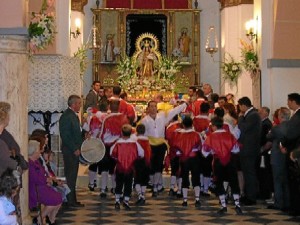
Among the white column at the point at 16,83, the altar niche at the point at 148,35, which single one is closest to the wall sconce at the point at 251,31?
the altar niche at the point at 148,35

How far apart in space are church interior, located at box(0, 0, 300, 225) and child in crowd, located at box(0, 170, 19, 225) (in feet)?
10.3

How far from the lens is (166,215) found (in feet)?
39.9

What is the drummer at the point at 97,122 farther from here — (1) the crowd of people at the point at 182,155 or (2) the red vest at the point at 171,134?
(2) the red vest at the point at 171,134

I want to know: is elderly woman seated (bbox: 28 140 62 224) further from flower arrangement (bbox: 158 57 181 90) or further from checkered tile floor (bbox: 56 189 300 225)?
flower arrangement (bbox: 158 57 181 90)

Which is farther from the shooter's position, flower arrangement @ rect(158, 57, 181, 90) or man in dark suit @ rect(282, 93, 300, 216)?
flower arrangement @ rect(158, 57, 181, 90)

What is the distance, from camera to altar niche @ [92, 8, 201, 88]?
1056 inches

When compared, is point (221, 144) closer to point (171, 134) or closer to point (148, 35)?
point (171, 134)

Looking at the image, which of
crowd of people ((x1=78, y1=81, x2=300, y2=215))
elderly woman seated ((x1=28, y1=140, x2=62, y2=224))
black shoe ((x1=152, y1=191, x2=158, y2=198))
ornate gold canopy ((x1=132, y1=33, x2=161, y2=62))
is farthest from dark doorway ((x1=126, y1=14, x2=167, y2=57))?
elderly woman seated ((x1=28, y1=140, x2=62, y2=224))

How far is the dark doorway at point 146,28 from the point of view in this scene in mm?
27469

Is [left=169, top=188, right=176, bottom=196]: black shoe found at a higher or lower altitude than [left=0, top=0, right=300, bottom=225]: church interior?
lower

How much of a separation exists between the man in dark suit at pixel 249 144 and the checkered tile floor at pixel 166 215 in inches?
12.6

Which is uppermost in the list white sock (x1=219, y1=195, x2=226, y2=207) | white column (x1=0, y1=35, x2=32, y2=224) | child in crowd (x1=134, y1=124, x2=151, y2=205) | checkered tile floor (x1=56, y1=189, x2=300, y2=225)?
white column (x1=0, y1=35, x2=32, y2=224)

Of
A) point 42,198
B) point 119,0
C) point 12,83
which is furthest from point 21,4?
point 119,0

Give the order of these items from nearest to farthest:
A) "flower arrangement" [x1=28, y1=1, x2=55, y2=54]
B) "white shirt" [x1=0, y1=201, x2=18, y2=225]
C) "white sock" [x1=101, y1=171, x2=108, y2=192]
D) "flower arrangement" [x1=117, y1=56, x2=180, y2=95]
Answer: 1. "white shirt" [x1=0, y1=201, x2=18, y2=225]
2. "flower arrangement" [x1=28, y1=1, x2=55, y2=54]
3. "white sock" [x1=101, y1=171, x2=108, y2=192]
4. "flower arrangement" [x1=117, y1=56, x2=180, y2=95]
